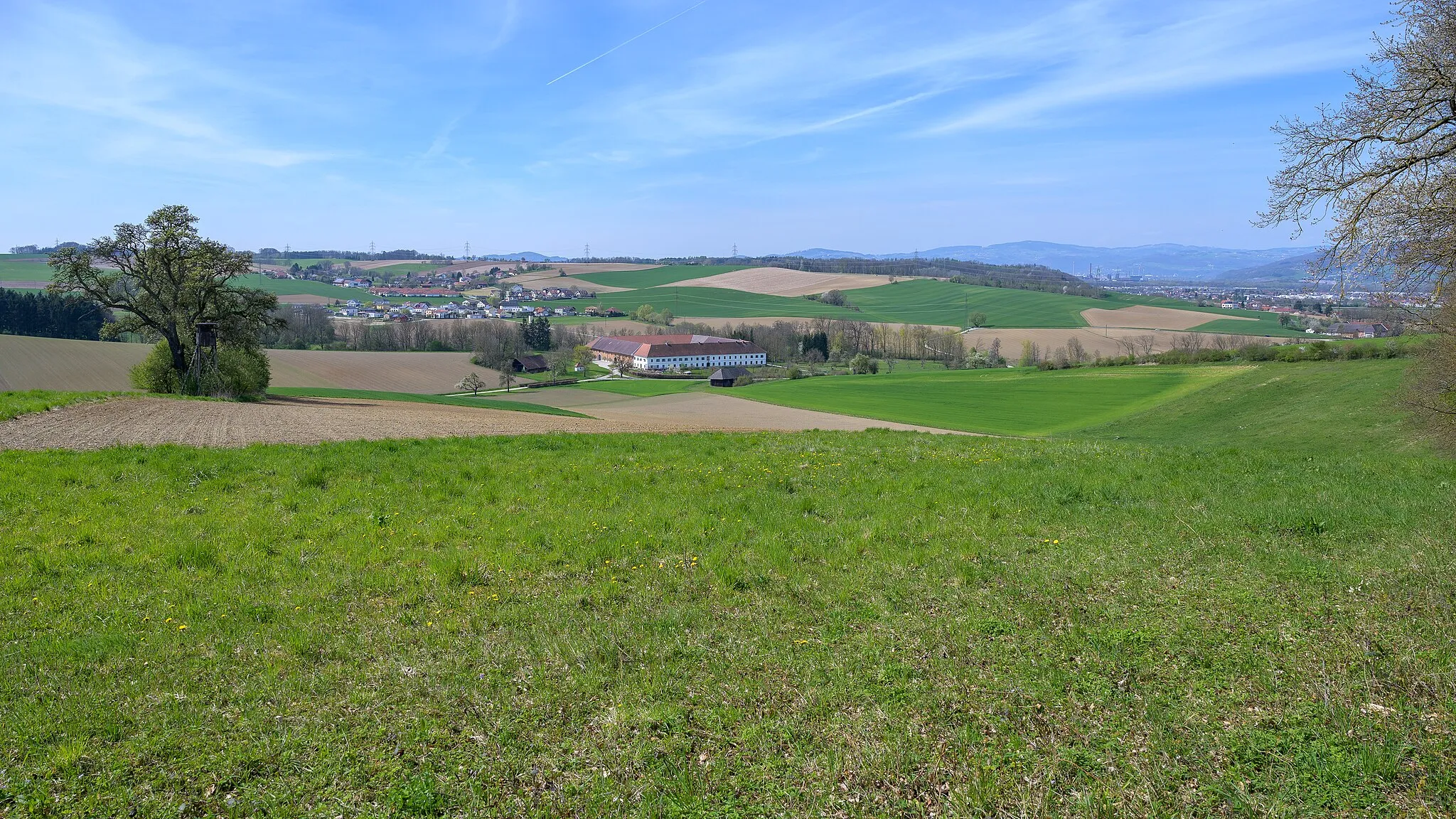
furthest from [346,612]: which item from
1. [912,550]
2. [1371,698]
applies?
[1371,698]

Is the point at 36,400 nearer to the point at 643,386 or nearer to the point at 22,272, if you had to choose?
the point at 643,386

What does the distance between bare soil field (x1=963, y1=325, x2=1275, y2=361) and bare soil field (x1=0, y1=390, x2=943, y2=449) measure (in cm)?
8490

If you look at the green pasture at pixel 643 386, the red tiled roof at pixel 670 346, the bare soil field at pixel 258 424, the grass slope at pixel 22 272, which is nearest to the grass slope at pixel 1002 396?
the green pasture at pixel 643 386

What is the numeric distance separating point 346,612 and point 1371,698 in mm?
9980

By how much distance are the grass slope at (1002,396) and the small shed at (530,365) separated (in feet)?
123

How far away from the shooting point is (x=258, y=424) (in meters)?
23.5

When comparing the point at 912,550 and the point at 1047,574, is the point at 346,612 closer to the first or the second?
the point at 912,550

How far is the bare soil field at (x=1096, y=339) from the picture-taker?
312ft

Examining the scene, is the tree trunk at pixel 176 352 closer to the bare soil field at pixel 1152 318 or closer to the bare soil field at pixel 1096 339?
the bare soil field at pixel 1096 339

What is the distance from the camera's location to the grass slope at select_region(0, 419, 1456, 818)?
17.0 feet

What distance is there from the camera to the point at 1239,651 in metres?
6.78

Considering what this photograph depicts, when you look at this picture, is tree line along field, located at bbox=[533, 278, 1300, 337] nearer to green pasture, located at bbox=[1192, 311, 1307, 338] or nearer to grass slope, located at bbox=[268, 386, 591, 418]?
green pasture, located at bbox=[1192, 311, 1307, 338]

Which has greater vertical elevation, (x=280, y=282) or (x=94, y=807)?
(x=280, y=282)

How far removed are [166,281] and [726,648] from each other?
44339 millimetres
